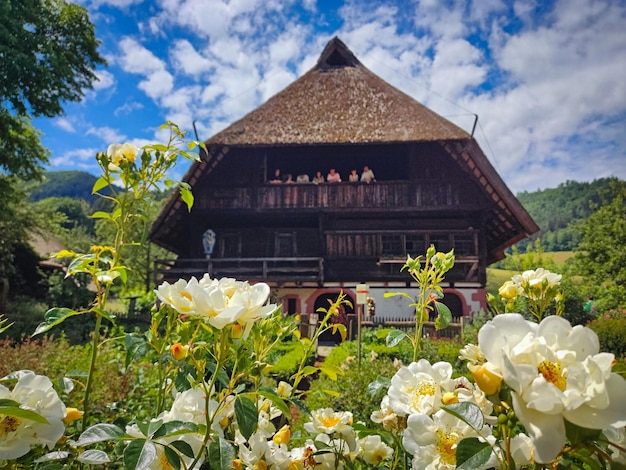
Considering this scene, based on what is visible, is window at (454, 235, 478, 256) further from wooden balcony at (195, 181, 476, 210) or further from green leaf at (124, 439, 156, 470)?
green leaf at (124, 439, 156, 470)

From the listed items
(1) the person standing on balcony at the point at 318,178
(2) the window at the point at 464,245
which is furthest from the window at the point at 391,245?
(1) the person standing on balcony at the point at 318,178

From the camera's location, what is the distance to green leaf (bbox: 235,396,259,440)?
2.53 feet

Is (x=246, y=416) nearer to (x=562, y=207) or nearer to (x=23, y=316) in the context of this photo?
(x=23, y=316)

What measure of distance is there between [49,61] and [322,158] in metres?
8.59

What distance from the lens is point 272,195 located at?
11570mm

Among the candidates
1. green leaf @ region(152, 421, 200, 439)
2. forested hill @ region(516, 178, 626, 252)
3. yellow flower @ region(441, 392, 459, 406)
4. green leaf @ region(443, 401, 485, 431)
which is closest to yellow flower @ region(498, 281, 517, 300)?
yellow flower @ region(441, 392, 459, 406)

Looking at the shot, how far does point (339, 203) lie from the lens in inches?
433

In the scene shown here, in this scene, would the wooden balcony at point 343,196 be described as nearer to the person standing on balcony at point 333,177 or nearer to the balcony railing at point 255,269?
the person standing on balcony at point 333,177

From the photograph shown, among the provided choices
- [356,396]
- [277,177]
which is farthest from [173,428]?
[277,177]

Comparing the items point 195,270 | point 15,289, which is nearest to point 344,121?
point 195,270

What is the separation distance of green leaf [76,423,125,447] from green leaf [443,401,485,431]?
2.29 ft

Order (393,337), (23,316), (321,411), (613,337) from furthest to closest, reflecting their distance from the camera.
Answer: (23,316), (613,337), (393,337), (321,411)

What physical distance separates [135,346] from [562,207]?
186 ft

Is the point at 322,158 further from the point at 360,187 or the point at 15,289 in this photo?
the point at 15,289
